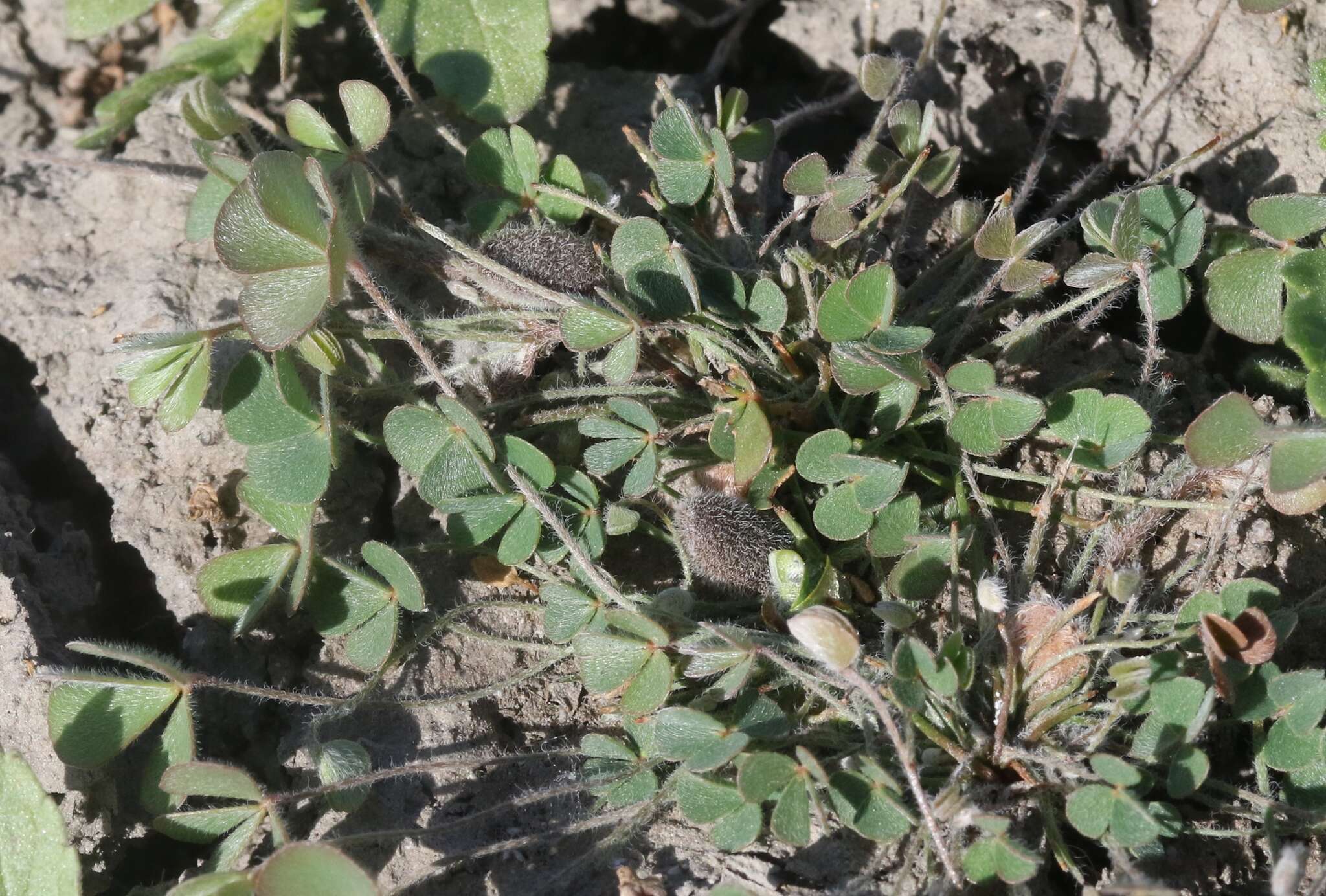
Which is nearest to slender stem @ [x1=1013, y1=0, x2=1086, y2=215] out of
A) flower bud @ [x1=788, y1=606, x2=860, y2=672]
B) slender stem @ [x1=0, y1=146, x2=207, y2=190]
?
flower bud @ [x1=788, y1=606, x2=860, y2=672]

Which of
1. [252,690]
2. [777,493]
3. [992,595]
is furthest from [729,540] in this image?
[252,690]

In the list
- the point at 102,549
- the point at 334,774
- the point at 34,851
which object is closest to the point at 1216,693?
the point at 334,774

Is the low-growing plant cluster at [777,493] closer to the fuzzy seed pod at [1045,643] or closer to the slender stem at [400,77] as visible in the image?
the fuzzy seed pod at [1045,643]

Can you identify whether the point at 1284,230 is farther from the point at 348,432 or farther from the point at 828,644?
the point at 348,432

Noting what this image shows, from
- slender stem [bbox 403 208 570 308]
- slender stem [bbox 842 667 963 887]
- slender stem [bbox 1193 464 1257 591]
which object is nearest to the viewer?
slender stem [bbox 842 667 963 887]

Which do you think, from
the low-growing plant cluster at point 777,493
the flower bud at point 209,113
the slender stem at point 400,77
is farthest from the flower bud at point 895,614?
the flower bud at point 209,113

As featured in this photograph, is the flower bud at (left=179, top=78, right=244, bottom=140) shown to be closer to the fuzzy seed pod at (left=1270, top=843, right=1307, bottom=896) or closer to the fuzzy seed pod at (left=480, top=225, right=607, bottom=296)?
the fuzzy seed pod at (left=480, top=225, right=607, bottom=296)
